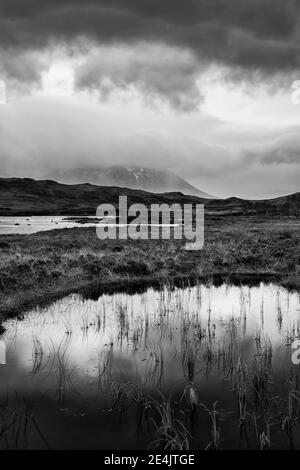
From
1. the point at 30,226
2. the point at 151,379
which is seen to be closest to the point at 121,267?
the point at 151,379

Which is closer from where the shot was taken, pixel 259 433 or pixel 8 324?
pixel 259 433

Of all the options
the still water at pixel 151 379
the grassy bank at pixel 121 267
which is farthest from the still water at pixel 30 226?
the still water at pixel 151 379

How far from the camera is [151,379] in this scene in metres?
9.54

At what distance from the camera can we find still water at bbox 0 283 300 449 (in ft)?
24.0

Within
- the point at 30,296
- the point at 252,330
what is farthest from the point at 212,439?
the point at 30,296

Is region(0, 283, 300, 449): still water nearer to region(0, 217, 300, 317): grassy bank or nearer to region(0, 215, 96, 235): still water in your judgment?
region(0, 217, 300, 317): grassy bank

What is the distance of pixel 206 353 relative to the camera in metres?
11.1

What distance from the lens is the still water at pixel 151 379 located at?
24.0 ft

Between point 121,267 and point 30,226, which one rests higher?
point 30,226

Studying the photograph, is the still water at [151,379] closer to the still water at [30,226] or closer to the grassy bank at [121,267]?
the grassy bank at [121,267]

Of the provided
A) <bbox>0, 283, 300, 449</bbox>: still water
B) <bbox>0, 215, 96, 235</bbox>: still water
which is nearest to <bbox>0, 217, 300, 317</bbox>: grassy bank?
<bbox>0, 283, 300, 449</bbox>: still water

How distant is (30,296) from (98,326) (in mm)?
6045

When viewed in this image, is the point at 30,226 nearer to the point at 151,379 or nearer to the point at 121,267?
the point at 121,267

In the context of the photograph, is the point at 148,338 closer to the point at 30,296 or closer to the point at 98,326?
the point at 98,326
